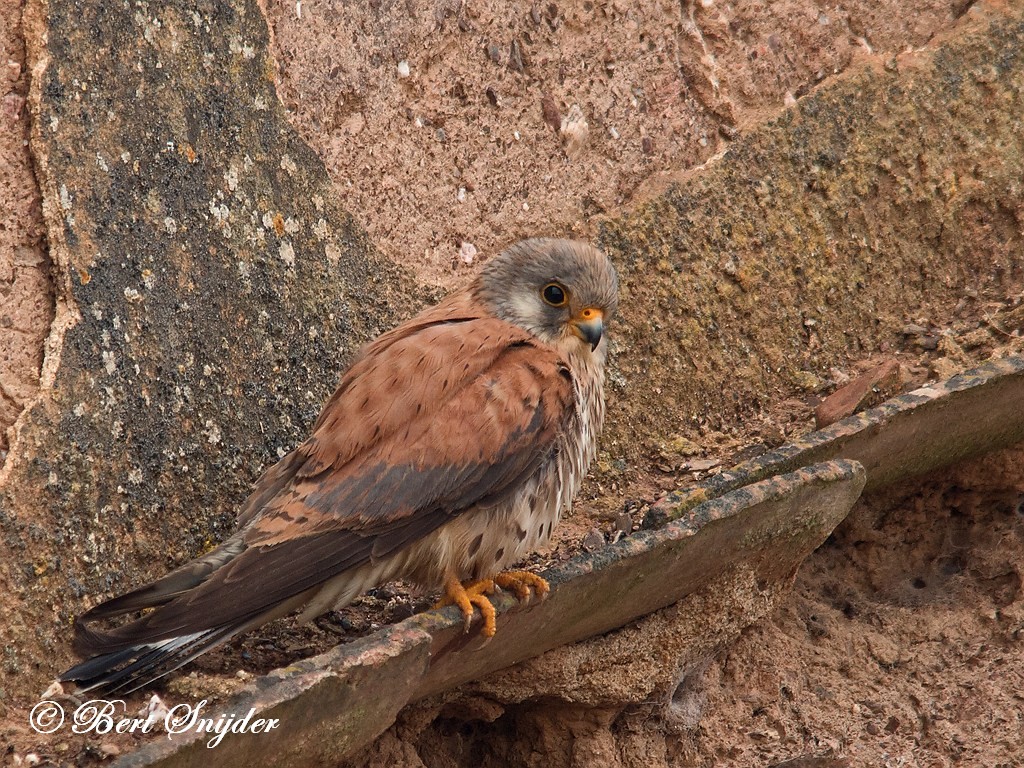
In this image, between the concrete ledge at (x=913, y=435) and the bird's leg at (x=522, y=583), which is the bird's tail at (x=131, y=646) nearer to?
the bird's leg at (x=522, y=583)

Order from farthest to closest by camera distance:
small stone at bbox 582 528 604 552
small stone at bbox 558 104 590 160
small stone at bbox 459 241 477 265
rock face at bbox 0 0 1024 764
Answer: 1. small stone at bbox 558 104 590 160
2. small stone at bbox 459 241 477 265
3. small stone at bbox 582 528 604 552
4. rock face at bbox 0 0 1024 764

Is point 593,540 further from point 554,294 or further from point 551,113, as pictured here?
point 551,113

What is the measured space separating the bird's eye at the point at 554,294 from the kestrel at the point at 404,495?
0.22 feet

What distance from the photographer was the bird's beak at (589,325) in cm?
349

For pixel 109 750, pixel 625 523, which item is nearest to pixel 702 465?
pixel 625 523

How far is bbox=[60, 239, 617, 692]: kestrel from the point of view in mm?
2621

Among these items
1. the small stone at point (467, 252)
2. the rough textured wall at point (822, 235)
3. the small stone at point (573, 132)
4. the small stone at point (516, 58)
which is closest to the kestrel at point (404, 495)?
the small stone at point (467, 252)

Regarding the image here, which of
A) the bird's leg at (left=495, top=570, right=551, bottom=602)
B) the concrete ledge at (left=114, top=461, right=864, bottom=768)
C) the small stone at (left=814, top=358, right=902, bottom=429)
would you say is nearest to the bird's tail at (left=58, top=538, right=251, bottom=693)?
the concrete ledge at (left=114, top=461, right=864, bottom=768)

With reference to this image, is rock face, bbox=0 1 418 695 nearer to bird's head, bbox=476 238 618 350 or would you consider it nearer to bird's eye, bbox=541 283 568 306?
bird's head, bbox=476 238 618 350

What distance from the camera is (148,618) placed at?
2545 mm

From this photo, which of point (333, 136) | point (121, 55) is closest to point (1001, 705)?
point (333, 136)

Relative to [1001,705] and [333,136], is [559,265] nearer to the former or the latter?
[333,136]

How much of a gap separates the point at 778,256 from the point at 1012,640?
48.5 inches

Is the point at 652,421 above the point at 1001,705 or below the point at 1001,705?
above
